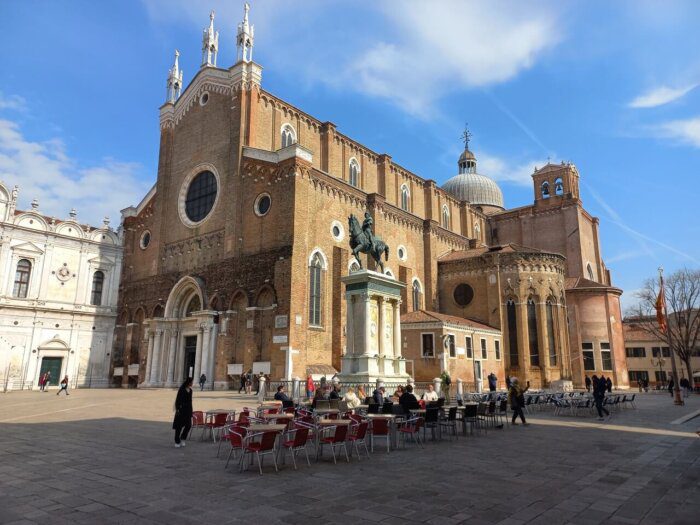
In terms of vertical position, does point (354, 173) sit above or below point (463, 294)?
above

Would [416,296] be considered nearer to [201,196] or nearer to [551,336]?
[551,336]

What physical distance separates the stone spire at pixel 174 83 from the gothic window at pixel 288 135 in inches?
405

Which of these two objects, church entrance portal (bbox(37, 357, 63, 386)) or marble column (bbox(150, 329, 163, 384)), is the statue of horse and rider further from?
church entrance portal (bbox(37, 357, 63, 386))

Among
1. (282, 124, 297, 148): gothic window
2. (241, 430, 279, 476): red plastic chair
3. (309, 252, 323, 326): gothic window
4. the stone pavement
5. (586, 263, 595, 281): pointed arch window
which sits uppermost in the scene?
(282, 124, 297, 148): gothic window

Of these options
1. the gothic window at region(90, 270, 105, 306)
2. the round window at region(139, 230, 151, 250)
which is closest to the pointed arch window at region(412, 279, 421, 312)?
the round window at region(139, 230, 151, 250)

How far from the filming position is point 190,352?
29578mm

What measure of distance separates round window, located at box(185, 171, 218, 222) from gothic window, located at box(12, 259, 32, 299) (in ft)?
36.1

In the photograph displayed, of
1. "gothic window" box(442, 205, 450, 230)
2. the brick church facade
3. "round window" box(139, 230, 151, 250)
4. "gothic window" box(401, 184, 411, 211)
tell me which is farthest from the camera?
"gothic window" box(442, 205, 450, 230)

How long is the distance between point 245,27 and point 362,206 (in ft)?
42.6

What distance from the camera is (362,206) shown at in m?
30.7

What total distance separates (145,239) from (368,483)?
32.1 metres

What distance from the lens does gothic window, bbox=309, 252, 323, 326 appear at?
26062mm

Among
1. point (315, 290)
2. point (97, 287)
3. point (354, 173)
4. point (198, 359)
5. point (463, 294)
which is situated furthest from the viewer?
point (97, 287)

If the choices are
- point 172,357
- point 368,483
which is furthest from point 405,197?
point 368,483
